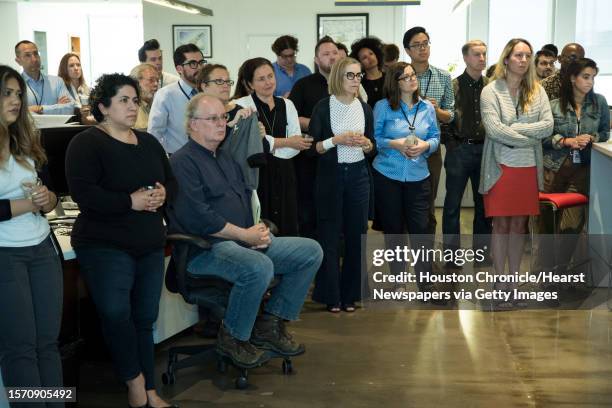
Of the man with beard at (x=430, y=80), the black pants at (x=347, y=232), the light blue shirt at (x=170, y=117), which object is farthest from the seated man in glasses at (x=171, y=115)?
the man with beard at (x=430, y=80)

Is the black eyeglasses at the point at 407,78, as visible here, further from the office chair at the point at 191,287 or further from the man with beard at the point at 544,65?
the man with beard at the point at 544,65

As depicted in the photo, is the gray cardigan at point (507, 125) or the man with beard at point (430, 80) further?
the man with beard at point (430, 80)

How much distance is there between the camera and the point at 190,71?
4.94 meters

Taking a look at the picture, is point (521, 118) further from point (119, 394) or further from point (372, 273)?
point (119, 394)

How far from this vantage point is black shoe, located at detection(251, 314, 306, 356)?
397 centimetres

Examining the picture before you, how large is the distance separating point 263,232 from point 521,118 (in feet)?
6.60

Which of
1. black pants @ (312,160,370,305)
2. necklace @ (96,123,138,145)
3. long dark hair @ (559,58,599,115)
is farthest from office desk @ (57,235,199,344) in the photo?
long dark hair @ (559,58,599,115)

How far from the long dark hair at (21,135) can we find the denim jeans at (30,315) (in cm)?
32

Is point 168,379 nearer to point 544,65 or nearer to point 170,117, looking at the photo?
point 170,117

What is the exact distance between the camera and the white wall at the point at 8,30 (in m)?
13.5

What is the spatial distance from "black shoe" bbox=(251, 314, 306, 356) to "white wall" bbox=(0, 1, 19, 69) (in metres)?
11.1

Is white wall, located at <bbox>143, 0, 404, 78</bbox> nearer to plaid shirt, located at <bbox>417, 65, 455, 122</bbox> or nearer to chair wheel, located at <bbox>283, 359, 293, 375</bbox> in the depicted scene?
plaid shirt, located at <bbox>417, 65, 455, 122</bbox>

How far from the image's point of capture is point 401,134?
5.07 m

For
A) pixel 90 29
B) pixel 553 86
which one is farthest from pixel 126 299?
pixel 90 29
